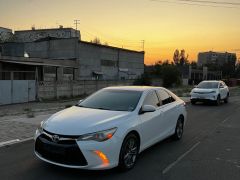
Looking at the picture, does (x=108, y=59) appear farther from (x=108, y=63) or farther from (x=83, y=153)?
(x=83, y=153)

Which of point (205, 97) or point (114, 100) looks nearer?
point (114, 100)

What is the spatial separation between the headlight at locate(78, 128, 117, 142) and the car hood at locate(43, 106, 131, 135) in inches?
2.3

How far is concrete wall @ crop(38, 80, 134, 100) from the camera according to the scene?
23.7 m

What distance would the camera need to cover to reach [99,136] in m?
5.40

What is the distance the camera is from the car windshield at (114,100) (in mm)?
6698

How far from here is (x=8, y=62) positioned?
26266mm

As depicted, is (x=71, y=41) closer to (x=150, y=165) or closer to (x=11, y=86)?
(x=11, y=86)

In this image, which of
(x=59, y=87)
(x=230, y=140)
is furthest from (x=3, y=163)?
(x=59, y=87)

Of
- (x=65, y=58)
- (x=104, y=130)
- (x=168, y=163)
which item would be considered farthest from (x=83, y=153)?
(x=65, y=58)

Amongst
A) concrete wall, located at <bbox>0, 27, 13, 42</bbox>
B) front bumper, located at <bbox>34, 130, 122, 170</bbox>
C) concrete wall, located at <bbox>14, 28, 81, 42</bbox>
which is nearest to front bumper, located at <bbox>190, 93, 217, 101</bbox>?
front bumper, located at <bbox>34, 130, 122, 170</bbox>

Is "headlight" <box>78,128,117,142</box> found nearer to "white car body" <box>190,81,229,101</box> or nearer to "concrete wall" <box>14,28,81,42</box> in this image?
"white car body" <box>190,81,229,101</box>

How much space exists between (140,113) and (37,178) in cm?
227

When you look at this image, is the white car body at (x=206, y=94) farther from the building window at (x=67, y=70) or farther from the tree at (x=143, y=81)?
the building window at (x=67, y=70)

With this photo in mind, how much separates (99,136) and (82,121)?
47 cm
